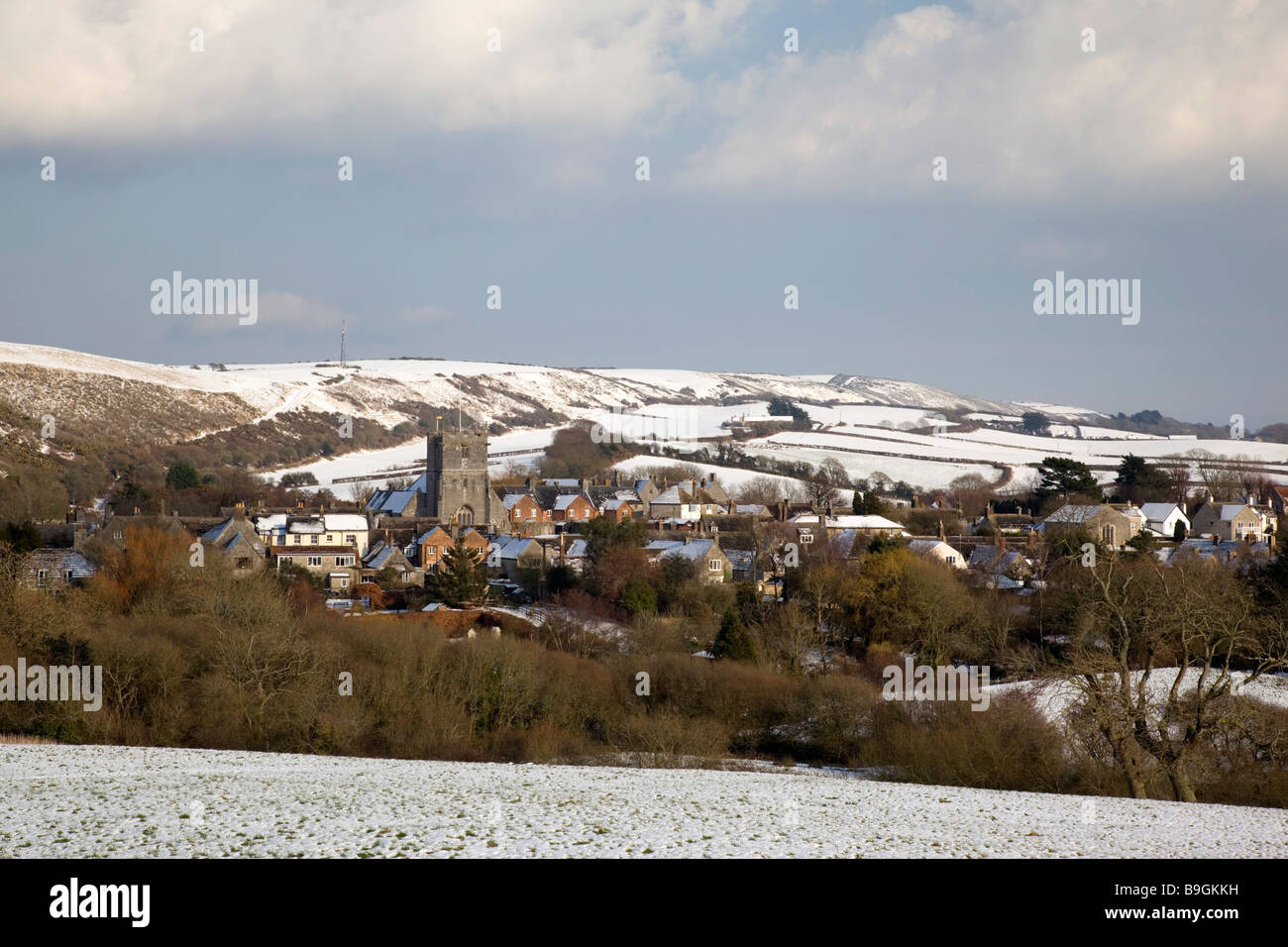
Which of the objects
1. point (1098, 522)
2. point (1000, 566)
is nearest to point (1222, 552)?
point (1098, 522)

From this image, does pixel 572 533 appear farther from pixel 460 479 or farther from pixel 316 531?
pixel 316 531

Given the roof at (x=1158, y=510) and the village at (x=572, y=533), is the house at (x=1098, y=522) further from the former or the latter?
the roof at (x=1158, y=510)

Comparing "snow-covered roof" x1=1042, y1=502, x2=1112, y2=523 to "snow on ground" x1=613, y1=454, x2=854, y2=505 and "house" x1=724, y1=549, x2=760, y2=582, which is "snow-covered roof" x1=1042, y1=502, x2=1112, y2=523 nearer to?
"house" x1=724, y1=549, x2=760, y2=582

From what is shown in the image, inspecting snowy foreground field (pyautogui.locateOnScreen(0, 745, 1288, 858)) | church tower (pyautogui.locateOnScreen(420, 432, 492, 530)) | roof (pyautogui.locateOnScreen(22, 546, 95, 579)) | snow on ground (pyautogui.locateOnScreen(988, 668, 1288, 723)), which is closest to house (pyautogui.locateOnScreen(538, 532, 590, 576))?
church tower (pyautogui.locateOnScreen(420, 432, 492, 530))

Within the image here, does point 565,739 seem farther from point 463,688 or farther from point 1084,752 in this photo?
point 1084,752
